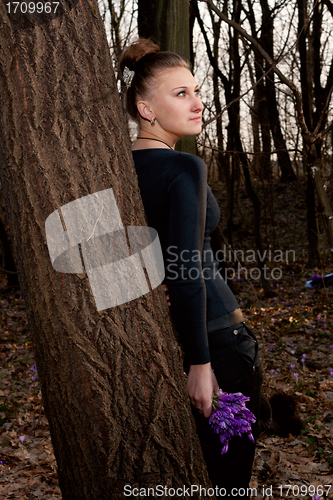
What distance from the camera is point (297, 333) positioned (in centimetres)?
625

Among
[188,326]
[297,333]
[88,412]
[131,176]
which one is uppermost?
[131,176]

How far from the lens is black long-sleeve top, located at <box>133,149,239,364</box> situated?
1480 millimetres

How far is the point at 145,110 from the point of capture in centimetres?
177

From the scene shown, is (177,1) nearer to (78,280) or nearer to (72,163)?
(72,163)

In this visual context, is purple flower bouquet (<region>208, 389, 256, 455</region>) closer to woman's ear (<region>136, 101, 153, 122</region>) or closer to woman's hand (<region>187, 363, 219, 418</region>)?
woman's hand (<region>187, 363, 219, 418</region>)

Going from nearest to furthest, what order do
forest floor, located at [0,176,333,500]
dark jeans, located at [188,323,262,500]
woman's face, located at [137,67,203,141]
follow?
dark jeans, located at [188,323,262,500], woman's face, located at [137,67,203,141], forest floor, located at [0,176,333,500]

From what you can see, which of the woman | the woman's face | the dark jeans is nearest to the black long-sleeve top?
the woman

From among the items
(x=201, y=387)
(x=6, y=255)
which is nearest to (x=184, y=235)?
(x=201, y=387)

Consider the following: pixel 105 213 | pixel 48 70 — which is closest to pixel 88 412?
pixel 105 213

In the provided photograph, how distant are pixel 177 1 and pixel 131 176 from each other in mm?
2310

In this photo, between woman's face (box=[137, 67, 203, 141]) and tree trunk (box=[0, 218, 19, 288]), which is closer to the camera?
woman's face (box=[137, 67, 203, 141])

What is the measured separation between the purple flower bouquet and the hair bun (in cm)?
152

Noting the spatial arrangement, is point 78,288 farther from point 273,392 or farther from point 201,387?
point 273,392

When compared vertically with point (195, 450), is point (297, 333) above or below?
below
